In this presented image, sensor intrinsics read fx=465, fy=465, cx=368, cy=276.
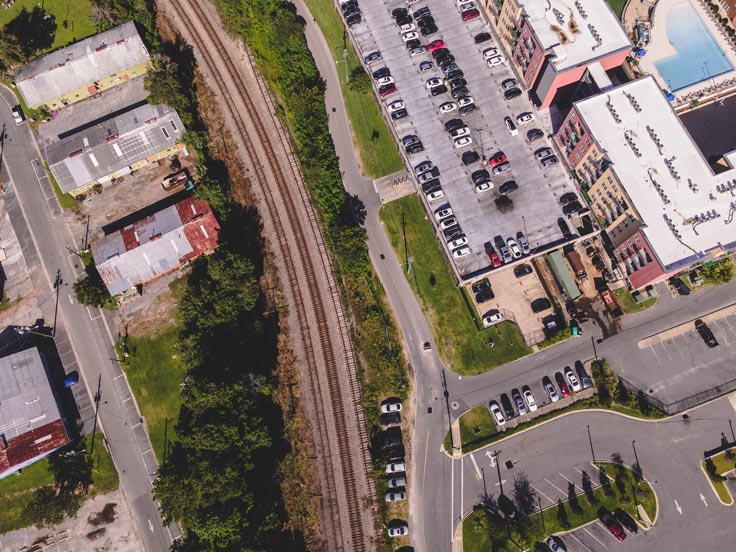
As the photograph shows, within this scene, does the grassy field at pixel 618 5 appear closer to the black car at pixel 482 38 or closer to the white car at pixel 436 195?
the black car at pixel 482 38

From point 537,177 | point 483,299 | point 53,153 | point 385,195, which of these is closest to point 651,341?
point 483,299

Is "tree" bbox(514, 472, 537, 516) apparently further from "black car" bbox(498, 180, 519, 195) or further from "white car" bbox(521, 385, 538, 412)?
"black car" bbox(498, 180, 519, 195)

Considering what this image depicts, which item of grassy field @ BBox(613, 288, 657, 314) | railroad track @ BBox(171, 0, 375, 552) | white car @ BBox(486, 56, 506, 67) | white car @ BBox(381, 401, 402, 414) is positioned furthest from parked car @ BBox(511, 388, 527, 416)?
white car @ BBox(486, 56, 506, 67)

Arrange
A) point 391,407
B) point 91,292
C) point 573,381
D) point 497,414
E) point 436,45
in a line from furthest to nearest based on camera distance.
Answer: point 436,45 → point 91,292 → point 391,407 → point 573,381 → point 497,414

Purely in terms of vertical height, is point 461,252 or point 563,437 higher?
point 461,252

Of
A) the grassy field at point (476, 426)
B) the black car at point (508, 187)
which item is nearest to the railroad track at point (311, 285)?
the grassy field at point (476, 426)

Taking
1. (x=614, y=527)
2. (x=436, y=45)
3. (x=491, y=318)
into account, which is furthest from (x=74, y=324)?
(x=614, y=527)

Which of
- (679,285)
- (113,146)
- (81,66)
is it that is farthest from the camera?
(81,66)

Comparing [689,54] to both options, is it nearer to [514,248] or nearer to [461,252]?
[514,248]
